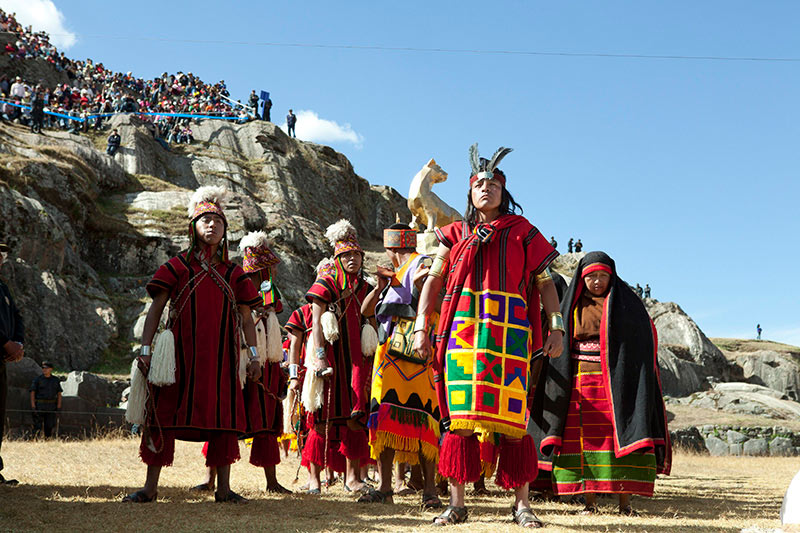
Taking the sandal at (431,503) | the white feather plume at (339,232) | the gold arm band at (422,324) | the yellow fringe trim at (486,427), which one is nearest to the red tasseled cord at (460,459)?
the yellow fringe trim at (486,427)

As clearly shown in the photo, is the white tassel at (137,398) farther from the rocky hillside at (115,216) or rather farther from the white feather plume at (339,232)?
the rocky hillside at (115,216)

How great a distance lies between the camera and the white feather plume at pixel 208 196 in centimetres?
570

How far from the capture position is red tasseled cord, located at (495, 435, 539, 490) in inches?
180

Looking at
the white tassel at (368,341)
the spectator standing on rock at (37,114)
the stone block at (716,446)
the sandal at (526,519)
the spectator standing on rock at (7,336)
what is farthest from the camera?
the spectator standing on rock at (37,114)

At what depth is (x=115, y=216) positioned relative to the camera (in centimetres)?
A: 2875

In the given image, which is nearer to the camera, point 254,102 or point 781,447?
point 781,447

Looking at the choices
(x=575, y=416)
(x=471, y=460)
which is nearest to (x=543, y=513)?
(x=575, y=416)

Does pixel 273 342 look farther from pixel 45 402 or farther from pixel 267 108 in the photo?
pixel 267 108

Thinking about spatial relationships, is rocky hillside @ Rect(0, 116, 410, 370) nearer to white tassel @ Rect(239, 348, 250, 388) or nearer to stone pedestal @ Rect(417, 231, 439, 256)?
stone pedestal @ Rect(417, 231, 439, 256)

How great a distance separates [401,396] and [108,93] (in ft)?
133

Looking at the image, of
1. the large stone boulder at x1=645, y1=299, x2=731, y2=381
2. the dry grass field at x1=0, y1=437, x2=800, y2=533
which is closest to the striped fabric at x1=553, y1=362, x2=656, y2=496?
the dry grass field at x1=0, y1=437, x2=800, y2=533

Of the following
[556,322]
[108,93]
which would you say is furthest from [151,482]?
[108,93]

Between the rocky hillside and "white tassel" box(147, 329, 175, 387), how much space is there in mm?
15094

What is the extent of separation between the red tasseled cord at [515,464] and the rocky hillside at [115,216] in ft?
53.6
